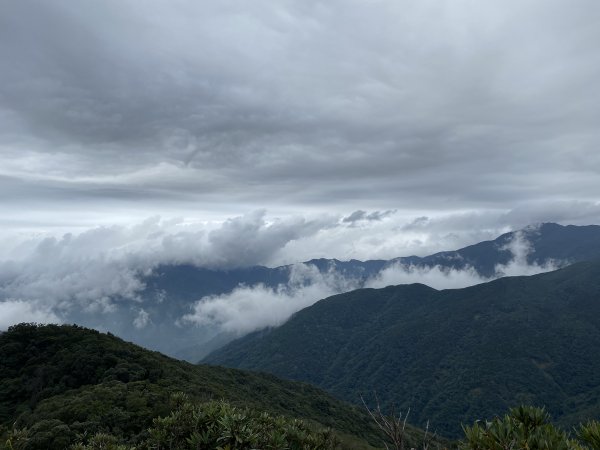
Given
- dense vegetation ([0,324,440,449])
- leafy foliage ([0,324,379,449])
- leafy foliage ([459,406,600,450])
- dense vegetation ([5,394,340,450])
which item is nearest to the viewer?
leafy foliage ([459,406,600,450])

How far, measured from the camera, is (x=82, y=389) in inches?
3118

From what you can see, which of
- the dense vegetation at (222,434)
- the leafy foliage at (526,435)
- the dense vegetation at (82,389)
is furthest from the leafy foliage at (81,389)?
the leafy foliage at (526,435)

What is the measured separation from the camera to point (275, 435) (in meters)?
20.2

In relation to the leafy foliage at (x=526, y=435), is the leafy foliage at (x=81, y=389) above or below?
below

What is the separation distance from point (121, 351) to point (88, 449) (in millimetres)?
Answer: 88022

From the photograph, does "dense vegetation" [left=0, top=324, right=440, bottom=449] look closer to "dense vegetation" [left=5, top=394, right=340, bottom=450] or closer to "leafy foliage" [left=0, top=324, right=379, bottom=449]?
"leafy foliage" [left=0, top=324, right=379, bottom=449]

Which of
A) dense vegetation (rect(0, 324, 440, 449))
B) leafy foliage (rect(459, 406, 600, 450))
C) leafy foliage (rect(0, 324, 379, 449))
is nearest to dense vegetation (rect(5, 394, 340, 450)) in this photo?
leafy foliage (rect(459, 406, 600, 450))

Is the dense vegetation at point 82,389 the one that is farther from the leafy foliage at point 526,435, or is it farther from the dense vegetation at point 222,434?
the leafy foliage at point 526,435

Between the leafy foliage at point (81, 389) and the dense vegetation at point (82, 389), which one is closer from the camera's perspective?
the leafy foliage at point (81, 389)

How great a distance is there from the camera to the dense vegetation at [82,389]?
54.2 meters

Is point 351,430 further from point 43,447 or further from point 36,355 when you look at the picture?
point 43,447

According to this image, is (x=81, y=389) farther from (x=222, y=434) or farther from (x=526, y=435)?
(x=526, y=435)

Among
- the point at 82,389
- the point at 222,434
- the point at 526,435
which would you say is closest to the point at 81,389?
the point at 82,389

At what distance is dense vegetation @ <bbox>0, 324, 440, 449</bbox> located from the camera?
5416cm
